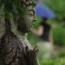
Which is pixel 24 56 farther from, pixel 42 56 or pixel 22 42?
pixel 42 56

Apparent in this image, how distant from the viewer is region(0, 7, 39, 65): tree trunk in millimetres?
3383

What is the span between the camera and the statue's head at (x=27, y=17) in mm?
3410

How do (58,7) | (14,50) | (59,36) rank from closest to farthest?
(14,50) → (59,36) → (58,7)

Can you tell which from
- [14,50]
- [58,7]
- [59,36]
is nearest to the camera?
[14,50]

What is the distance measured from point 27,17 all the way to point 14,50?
0.29 meters

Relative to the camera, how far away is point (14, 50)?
3396 millimetres

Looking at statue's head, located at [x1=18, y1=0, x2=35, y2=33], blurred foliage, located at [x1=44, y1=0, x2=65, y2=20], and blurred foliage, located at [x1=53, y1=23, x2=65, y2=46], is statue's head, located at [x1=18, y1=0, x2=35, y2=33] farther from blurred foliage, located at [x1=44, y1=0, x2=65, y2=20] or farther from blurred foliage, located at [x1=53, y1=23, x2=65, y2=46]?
blurred foliage, located at [x1=44, y1=0, x2=65, y2=20]

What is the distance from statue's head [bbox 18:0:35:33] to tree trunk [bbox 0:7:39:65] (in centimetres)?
6

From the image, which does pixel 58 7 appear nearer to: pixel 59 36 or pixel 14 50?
pixel 59 36

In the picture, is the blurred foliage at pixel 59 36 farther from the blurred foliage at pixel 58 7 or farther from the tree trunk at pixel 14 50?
the tree trunk at pixel 14 50

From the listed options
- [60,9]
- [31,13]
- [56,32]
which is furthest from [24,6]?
[60,9]

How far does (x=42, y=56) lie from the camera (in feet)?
32.4

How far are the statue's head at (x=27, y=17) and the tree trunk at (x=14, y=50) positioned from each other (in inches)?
2.2

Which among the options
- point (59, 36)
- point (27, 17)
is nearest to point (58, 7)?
point (59, 36)
